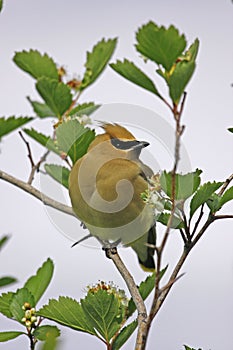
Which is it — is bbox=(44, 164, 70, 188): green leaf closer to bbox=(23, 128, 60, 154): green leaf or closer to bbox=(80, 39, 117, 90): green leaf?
bbox=(23, 128, 60, 154): green leaf

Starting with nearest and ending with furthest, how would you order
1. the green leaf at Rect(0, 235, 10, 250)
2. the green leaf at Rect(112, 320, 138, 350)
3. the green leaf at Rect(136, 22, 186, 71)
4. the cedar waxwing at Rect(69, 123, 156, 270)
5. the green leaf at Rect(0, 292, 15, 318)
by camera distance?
1. the green leaf at Rect(136, 22, 186, 71)
2. the green leaf at Rect(0, 235, 10, 250)
3. the green leaf at Rect(112, 320, 138, 350)
4. the green leaf at Rect(0, 292, 15, 318)
5. the cedar waxwing at Rect(69, 123, 156, 270)

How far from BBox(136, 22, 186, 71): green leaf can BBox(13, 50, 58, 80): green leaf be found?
1.37 feet

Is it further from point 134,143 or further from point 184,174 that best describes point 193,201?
point 134,143

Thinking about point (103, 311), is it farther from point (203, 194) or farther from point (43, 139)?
point (43, 139)

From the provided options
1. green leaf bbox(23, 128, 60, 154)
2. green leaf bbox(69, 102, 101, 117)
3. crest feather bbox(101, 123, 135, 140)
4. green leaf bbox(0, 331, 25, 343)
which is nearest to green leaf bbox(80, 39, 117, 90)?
green leaf bbox(69, 102, 101, 117)

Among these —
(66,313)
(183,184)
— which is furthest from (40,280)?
(183,184)

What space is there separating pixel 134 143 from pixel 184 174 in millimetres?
743

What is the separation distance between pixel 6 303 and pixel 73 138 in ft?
1.33

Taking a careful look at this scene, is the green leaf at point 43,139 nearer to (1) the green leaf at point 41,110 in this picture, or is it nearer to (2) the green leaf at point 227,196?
(1) the green leaf at point 41,110

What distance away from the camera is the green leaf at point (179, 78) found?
114 centimetres

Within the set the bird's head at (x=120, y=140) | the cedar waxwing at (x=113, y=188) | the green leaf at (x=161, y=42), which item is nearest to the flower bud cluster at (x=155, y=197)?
the green leaf at (x=161, y=42)

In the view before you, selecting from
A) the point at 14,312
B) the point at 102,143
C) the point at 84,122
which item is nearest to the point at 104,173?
the point at 102,143

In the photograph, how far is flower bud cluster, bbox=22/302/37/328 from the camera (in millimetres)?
1425

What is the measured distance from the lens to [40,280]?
1588mm
